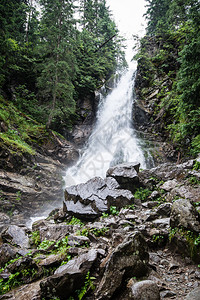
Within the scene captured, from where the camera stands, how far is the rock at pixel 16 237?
13.9ft

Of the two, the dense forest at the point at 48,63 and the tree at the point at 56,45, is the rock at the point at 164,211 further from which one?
the tree at the point at 56,45

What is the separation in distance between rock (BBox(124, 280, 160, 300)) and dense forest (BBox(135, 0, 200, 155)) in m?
6.79

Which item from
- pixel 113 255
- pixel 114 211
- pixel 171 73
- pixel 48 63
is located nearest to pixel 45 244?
pixel 113 255

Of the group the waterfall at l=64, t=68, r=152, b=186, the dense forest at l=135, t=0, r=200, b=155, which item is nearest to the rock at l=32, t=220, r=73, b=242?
the dense forest at l=135, t=0, r=200, b=155

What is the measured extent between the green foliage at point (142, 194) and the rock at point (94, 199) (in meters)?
0.59

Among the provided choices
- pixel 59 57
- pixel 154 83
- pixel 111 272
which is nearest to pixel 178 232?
pixel 111 272

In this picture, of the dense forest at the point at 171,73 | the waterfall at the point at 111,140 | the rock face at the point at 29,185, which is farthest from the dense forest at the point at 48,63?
the dense forest at the point at 171,73

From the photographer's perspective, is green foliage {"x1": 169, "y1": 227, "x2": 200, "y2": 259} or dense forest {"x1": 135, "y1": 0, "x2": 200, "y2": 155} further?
dense forest {"x1": 135, "y1": 0, "x2": 200, "y2": 155}

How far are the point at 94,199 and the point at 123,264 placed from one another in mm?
3583

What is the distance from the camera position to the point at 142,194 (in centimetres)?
651

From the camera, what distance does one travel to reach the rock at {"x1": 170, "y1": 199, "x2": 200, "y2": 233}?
3.20 meters

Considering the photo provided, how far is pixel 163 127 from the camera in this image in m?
14.6

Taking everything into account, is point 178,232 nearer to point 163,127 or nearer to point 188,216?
point 188,216

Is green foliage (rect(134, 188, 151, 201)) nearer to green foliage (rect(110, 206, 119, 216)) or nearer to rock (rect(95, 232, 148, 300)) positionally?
green foliage (rect(110, 206, 119, 216))
